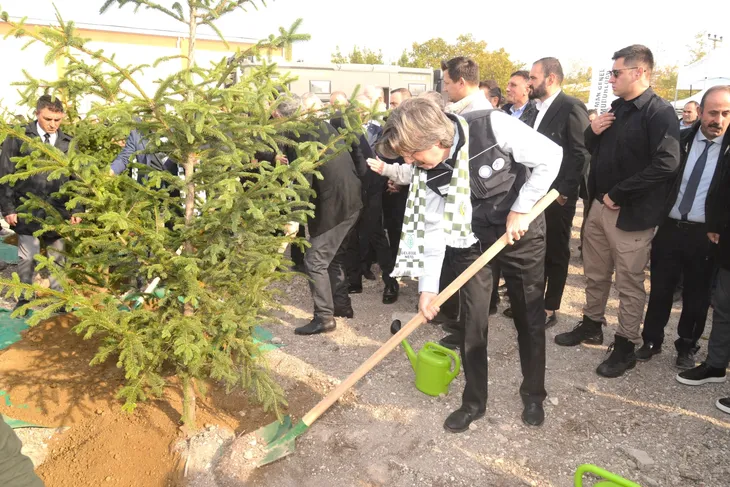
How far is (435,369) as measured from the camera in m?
3.66

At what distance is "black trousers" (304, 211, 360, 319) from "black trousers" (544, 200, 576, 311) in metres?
1.76

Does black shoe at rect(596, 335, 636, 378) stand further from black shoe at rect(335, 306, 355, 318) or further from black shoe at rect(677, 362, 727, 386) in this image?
black shoe at rect(335, 306, 355, 318)

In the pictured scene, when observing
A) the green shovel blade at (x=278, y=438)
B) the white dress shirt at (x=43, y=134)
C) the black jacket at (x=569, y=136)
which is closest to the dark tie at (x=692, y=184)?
the black jacket at (x=569, y=136)

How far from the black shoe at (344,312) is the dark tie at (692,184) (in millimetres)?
3033

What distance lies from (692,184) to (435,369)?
95.4 inches

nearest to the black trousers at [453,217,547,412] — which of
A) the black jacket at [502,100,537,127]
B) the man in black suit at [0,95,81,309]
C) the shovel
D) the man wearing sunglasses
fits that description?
the shovel

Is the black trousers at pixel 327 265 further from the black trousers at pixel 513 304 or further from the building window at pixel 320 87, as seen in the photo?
the building window at pixel 320 87

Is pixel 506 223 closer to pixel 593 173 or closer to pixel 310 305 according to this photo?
pixel 593 173

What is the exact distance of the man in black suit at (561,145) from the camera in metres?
4.43

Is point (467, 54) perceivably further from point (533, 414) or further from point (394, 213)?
point (533, 414)

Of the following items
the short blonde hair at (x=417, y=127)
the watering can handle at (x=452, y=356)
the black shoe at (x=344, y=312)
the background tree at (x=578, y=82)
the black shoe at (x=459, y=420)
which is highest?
the background tree at (x=578, y=82)

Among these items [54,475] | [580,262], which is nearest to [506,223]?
[54,475]

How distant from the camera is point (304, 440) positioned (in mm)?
3258

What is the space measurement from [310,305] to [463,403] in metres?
2.55
